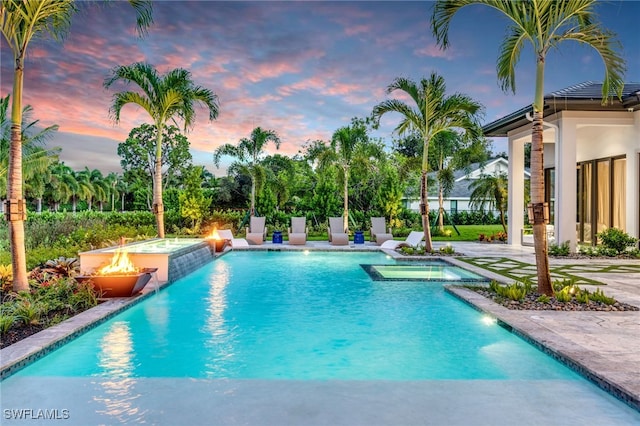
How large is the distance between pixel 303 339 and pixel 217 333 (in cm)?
109

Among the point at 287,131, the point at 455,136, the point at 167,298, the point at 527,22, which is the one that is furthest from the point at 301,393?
the point at 287,131

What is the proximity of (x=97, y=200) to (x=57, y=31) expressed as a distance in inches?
2910

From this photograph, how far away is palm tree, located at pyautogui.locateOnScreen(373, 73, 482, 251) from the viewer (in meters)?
13.1

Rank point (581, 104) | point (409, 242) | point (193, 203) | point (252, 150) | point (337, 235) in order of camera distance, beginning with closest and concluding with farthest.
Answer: point (581, 104)
point (409, 242)
point (337, 235)
point (193, 203)
point (252, 150)

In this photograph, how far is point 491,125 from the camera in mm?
16781

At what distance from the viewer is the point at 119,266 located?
26.8ft

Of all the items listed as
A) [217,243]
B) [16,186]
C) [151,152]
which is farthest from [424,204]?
[151,152]

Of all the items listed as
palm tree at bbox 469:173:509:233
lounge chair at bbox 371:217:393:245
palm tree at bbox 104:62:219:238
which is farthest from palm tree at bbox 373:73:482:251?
palm tree at bbox 469:173:509:233

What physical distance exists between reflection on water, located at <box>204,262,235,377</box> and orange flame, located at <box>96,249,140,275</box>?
1371 millimetres

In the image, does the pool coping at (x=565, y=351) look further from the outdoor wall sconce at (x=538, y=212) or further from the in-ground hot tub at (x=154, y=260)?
the in-ground hot tub at (x=154, y=260)

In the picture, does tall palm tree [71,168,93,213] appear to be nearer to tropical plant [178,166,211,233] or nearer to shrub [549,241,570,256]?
tropical plant [178,166,211,233]

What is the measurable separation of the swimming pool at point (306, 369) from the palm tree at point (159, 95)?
7372 millimetres

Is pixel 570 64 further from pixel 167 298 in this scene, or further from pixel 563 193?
pixel 167 298

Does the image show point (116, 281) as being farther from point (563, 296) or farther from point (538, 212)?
point (563, 296)
